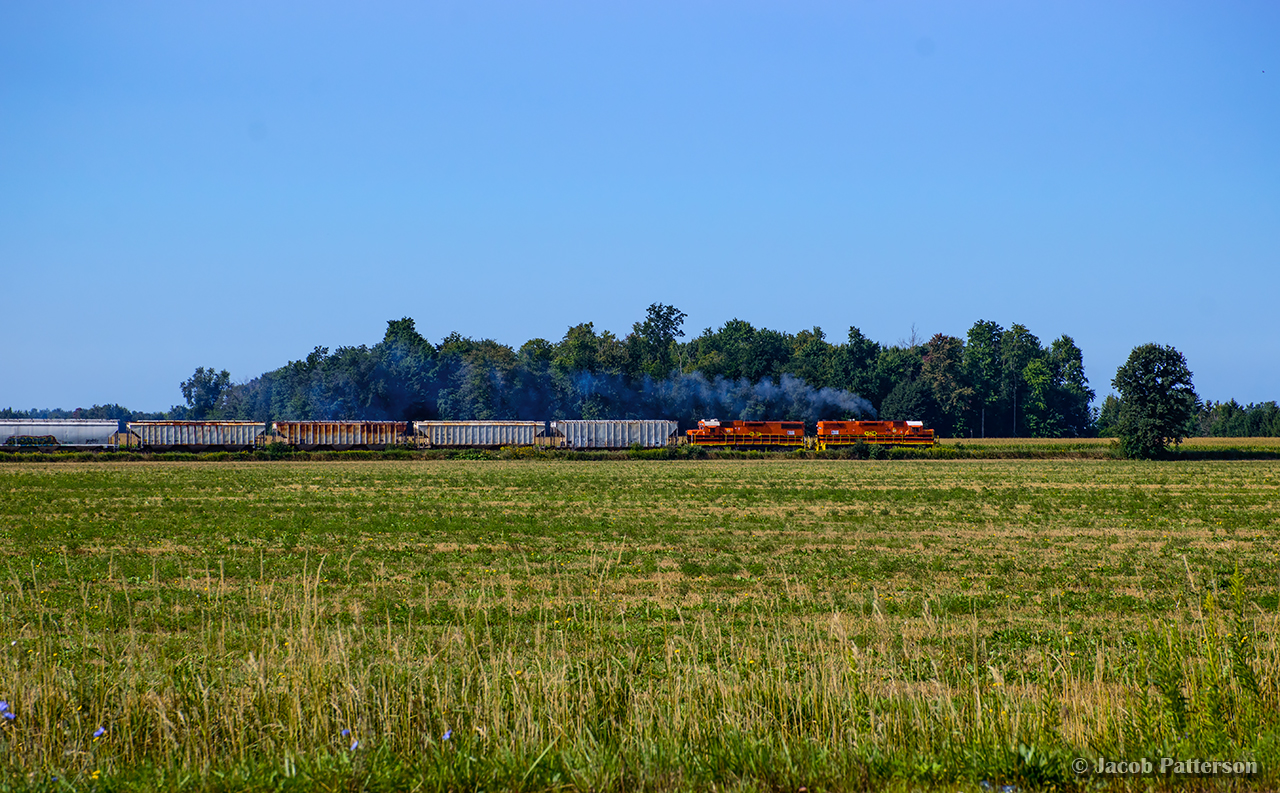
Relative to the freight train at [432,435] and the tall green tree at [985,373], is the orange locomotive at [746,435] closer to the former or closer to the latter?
the freight train at [432,435]

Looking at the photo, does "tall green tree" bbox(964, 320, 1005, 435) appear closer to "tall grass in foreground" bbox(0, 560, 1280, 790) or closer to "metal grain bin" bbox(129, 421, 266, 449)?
"metal grain bin" bbox(129, 421, 266, 449)

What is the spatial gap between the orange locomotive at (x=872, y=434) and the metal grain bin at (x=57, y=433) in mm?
56437

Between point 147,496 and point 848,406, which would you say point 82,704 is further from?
point 848,406

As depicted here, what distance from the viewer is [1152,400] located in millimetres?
72125

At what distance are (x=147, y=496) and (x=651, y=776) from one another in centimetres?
3396

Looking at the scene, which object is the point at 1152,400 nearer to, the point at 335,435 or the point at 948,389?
the point at 948,389

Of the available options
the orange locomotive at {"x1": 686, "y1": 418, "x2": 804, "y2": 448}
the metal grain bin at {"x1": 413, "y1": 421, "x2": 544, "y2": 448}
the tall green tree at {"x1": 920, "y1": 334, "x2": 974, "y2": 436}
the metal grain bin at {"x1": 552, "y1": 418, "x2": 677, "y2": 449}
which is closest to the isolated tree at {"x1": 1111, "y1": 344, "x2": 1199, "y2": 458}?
the orange locomotive at {"x1": 686, "y1": 418, "x2": 804, "y2": 448}

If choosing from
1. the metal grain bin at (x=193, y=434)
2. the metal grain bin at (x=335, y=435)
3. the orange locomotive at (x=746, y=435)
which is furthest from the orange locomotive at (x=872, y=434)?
the metal grain bin at (x=193, y=434)

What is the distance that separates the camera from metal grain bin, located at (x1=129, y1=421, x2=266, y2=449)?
75125 millimetres

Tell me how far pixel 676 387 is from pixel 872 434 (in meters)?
35.0

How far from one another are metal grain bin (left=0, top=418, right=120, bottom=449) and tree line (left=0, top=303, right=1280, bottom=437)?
41315 millimetres

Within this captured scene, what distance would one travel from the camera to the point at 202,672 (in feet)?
30.9

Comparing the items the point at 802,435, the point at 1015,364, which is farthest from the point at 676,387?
the point at 1015,364

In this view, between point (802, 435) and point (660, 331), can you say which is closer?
point (802, 435)
